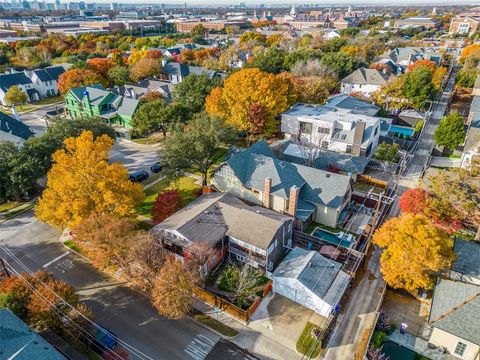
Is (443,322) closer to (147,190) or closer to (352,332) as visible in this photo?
(352,332)

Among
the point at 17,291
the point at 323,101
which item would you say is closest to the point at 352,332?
the point at 17,291

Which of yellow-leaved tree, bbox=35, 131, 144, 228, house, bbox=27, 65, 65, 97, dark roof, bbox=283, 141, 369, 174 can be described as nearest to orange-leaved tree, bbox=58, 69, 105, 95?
house, bbox=27, 65, 65, 97

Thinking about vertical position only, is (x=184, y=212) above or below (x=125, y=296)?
above

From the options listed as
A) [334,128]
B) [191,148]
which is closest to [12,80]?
[191,148]

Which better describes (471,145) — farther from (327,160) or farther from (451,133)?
(327,160)

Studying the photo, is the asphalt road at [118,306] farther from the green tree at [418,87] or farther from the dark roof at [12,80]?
the green tree at [418,87]
